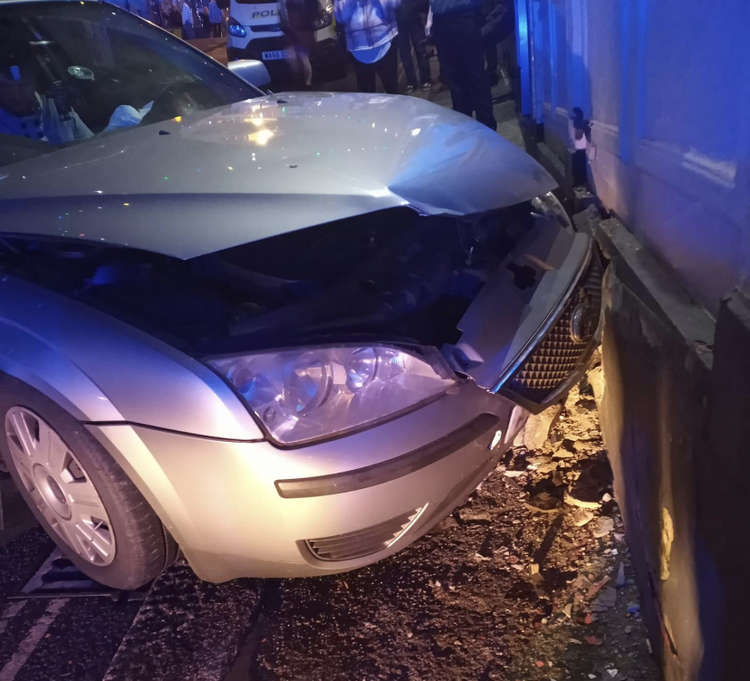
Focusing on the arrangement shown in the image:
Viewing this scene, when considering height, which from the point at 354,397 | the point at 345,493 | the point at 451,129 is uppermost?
the point at 451,129

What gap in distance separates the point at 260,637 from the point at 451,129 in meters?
1.74

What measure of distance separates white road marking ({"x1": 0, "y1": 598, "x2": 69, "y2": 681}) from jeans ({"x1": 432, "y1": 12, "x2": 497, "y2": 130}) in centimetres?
461

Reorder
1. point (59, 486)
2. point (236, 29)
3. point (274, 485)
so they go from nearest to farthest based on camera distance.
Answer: point (274, 485) < point (59, 486) < point (236, 29)

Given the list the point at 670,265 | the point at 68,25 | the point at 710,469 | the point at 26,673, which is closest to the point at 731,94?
the point at 670,265

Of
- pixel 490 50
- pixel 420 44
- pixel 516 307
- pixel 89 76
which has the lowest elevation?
pixel 420 44

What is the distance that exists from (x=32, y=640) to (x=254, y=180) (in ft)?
5.02

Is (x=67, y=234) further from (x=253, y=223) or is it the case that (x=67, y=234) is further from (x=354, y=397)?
(x=354, y=397)

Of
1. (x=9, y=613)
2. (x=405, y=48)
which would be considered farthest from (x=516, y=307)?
(x=405, y=48)

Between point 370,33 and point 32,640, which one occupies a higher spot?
point 370,33

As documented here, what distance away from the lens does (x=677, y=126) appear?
6.54 feet

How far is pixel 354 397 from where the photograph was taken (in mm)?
1755

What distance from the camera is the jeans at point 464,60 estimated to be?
520 cm

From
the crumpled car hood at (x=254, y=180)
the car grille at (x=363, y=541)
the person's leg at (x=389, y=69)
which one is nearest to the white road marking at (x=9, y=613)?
the car grille at (x=363, y=541)

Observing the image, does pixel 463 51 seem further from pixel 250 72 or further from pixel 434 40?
pixel 250 72
